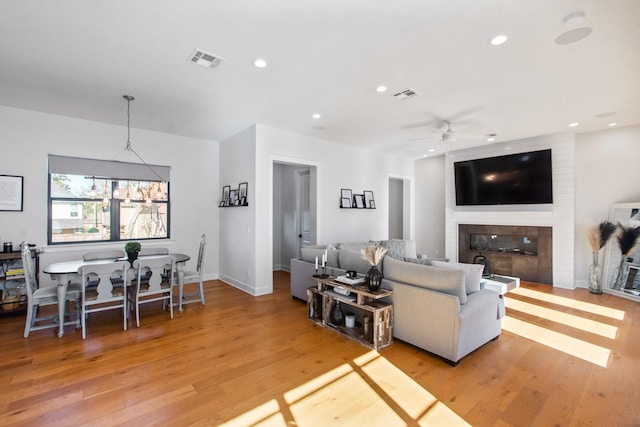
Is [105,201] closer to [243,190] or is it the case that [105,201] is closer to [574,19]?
[243,190]

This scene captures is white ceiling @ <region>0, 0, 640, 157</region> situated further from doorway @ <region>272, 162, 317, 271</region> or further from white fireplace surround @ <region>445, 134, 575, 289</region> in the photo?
doorway @ <region>272, 162, 317, 271</region>

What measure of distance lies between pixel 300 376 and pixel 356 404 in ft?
1.89

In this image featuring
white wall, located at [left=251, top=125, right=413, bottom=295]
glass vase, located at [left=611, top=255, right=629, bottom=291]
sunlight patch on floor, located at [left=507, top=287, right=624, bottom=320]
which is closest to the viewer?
sunlight patch on floor, located at [left=507, top=287, right=624, bottom=320]

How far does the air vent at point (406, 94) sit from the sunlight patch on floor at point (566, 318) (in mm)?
3425

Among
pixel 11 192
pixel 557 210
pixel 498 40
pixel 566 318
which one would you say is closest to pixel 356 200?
pixel 557 210

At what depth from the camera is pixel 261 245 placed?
514 centimetres

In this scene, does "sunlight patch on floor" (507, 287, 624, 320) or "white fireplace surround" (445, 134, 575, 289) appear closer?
"sunlight patch on floor" (507, 287, 624, 320)

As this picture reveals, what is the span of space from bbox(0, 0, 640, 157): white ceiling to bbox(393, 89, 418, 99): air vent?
0.09 meters

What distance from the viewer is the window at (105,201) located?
4785 millimetres

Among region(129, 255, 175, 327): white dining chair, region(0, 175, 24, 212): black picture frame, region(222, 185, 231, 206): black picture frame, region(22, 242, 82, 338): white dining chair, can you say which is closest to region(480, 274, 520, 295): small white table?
region(129, 255, 175, 327): white dining chair

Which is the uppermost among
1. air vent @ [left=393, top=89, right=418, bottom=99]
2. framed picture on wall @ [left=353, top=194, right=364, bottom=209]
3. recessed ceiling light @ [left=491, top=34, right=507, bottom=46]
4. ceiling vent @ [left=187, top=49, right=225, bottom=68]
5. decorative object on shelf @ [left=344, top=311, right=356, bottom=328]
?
ceiling vent @ [left=187, top=49, right=225, bottom=68]

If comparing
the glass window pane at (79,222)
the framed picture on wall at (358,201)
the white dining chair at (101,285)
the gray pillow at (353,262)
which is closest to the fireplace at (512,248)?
the framed picture on wall at (358,201)

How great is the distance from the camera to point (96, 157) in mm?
5004

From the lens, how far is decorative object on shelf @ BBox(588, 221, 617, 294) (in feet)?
17.0
